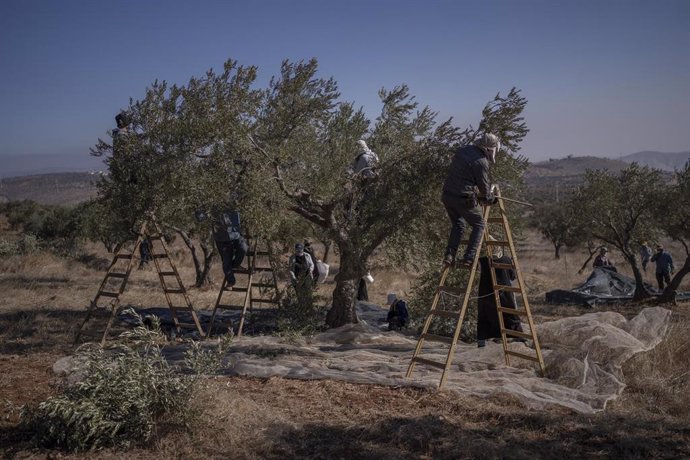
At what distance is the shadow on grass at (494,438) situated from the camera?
4.68 meters

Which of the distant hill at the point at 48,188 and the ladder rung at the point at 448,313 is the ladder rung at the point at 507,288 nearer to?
the ladder rung at the point at 448,313

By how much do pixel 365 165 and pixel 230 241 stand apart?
2.91 m

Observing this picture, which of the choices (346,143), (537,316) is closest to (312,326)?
(346,143)

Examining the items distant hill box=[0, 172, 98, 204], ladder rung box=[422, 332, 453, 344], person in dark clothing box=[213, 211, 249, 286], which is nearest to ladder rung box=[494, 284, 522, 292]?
ladder rung box=[422, 332, 453, 344]

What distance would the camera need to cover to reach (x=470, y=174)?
681 cm

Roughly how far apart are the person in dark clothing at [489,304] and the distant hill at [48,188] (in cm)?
8744

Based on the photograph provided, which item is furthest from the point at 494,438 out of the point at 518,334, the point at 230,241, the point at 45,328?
the point at 45,328

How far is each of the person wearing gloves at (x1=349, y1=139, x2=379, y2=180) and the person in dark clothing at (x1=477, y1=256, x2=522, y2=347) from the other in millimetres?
2784

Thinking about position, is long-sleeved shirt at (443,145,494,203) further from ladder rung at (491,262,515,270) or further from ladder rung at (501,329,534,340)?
ladder rung at (501,329,534,340)

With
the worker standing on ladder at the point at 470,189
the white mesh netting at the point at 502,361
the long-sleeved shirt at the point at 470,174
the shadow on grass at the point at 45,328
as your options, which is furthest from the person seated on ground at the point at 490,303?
the shadow on grass at the point at 45,328

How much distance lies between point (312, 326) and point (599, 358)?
5.03m

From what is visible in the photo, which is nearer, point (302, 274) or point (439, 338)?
point (439, 338)

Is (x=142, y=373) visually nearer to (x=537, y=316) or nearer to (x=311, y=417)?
(x=311, y=417)

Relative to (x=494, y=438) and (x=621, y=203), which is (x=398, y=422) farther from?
(x=621, y=203)
